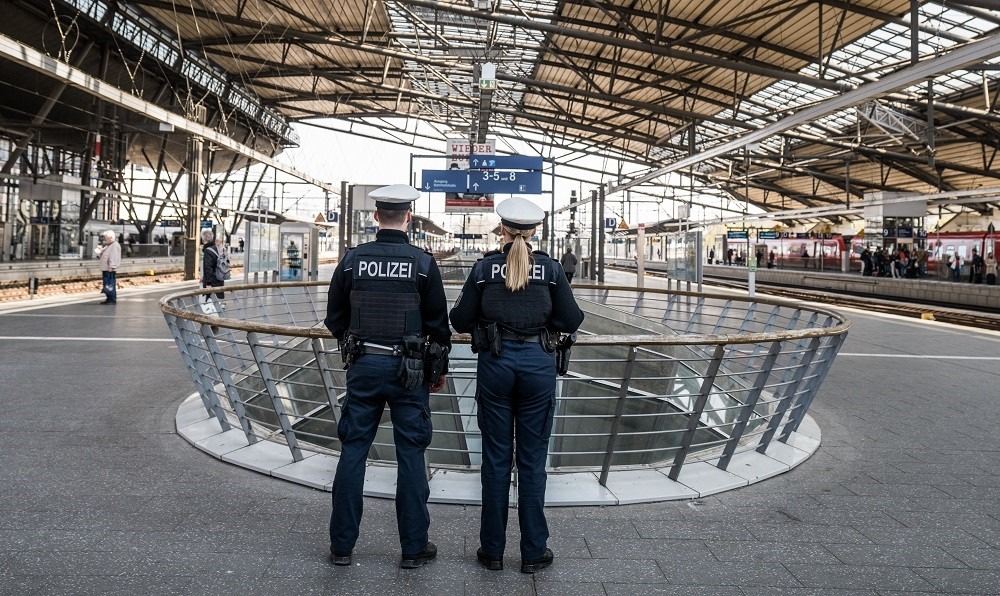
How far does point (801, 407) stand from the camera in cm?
542

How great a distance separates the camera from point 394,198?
348cm

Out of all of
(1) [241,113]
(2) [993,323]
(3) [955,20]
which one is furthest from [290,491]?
(1) [241,113]

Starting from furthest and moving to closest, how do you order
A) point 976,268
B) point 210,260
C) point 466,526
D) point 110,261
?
point 976,268 < point 110,261 < point 210,260 < point 466,526

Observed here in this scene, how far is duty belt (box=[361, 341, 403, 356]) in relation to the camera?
340 centimetres

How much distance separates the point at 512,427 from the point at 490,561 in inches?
25.8

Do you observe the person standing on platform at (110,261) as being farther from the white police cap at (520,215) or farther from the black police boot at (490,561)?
the black police boot at (490,561)

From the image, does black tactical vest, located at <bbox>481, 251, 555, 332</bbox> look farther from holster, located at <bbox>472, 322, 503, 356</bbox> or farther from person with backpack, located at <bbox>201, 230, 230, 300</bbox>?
person with backpack, located at <bbox>201, 230, 230, 300</bbox>

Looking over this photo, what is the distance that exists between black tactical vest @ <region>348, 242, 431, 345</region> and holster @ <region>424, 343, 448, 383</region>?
115 millimetres

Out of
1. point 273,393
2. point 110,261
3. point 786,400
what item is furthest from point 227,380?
point 110,261

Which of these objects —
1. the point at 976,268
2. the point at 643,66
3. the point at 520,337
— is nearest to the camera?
the point at 520,337

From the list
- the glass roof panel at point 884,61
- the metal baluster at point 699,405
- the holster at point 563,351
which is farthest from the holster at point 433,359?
the glass roof panel at point 884,61

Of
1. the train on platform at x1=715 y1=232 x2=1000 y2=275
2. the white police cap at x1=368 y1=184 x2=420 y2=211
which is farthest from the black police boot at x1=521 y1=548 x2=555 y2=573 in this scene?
the train on platform at x1=715 y1=232 x2=1000 y2=275

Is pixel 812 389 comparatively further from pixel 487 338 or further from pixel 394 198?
pixel 394 198

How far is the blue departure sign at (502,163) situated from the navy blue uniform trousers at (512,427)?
62.7 feet
